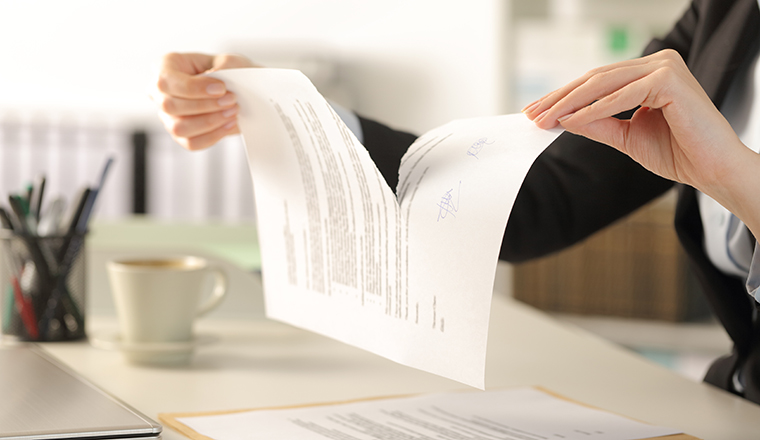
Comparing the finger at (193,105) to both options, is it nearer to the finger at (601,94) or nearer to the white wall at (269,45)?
the finger at (601,94)

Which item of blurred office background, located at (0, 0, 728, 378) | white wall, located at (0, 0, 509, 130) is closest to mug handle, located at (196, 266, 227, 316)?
blurred office background, located at (0, 0, 728, 378)

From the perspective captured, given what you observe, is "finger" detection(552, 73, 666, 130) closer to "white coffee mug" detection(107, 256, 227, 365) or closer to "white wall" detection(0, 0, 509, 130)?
"white coffee mug" detection(107, 256, 227, 365)

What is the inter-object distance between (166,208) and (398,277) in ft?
17.2

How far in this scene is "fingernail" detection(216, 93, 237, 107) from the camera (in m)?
0.58

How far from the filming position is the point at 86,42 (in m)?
5.24

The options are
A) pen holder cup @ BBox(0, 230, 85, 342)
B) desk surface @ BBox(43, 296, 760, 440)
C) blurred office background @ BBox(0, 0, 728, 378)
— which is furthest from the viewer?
blurred office background @ BBox(0, 0, 728, 378)

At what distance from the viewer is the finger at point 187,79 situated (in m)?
0.57

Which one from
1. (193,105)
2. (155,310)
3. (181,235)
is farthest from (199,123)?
(181,235)

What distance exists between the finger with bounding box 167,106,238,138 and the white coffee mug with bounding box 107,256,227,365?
12cm

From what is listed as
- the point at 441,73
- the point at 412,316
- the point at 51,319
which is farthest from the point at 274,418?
the point at 441,73

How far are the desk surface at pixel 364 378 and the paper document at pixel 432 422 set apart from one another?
1.5 inches
